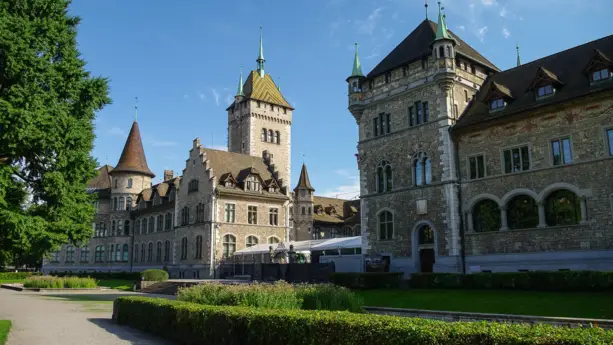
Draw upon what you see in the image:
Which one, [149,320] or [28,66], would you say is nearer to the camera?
[149,320]

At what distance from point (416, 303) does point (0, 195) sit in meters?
17.4

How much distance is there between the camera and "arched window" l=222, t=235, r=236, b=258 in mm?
50094

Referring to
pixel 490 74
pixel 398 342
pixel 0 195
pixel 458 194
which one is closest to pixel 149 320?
pixel 0 195

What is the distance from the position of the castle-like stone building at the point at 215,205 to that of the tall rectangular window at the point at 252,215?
10 cm

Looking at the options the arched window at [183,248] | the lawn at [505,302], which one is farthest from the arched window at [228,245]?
the lawn at [505,302]

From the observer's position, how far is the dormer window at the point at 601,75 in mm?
25953

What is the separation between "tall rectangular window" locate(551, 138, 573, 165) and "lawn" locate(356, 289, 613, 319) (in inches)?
342

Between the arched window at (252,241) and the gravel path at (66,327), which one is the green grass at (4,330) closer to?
the gravel path at (66,327)

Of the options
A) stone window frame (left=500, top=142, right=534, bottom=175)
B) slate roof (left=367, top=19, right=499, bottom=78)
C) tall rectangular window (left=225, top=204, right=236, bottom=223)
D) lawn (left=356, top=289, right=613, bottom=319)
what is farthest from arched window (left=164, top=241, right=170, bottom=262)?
stone window frame (left=500, top=142, right=534, bottom=175)

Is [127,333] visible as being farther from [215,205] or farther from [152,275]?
[215,205]

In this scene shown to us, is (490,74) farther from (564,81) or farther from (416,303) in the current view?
(416,303)

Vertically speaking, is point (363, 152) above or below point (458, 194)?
above

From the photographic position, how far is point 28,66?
2152 cm

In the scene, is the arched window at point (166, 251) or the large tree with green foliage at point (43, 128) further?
the arched window at point (166, 251)
